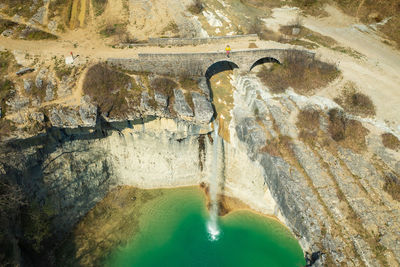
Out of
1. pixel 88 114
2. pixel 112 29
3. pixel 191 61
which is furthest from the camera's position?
pixel 112 29

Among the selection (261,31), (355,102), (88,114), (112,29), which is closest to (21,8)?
(112,29)

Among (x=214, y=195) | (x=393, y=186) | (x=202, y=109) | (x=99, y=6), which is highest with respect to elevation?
(x=99, y=6)

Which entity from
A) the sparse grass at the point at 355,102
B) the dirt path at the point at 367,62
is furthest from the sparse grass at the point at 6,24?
the sparse grass at the point at 355,102

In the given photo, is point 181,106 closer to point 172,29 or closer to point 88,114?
point 88,114

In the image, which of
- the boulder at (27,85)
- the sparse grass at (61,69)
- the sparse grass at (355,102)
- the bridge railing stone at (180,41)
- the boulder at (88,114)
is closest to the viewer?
the boulder at (88,114)

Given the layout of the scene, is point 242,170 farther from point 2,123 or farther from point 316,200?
point 2,123

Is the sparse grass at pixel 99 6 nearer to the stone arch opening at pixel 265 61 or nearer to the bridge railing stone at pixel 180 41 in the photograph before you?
the bridge railing stone at pixel 180 41

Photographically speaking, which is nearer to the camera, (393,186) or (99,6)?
(393,186)
